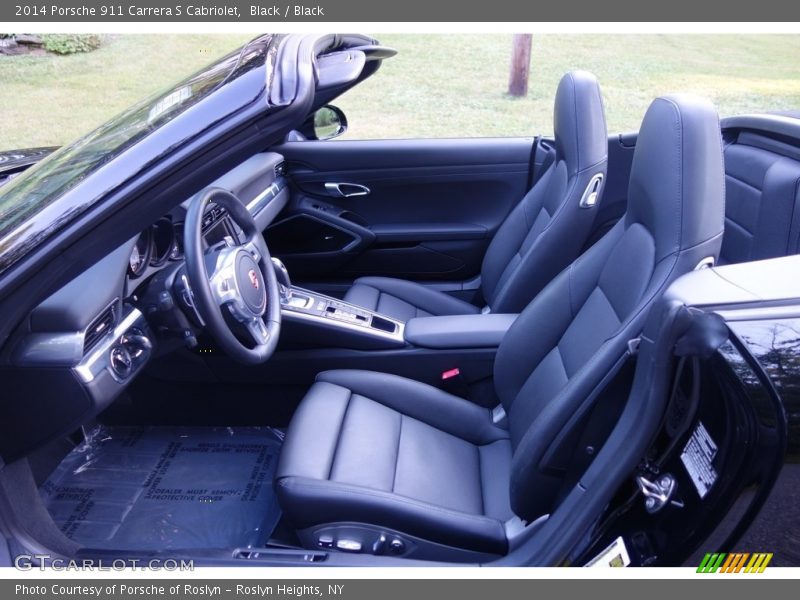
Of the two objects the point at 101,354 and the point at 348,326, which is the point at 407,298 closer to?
the point at 348,326

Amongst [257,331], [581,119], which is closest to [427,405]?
[257,331]

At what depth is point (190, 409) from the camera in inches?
94.3

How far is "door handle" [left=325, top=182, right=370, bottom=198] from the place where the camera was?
132 inches

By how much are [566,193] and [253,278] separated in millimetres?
1116

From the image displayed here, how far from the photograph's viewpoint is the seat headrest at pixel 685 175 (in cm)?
128

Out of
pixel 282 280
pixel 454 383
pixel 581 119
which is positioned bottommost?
pixel 454 383

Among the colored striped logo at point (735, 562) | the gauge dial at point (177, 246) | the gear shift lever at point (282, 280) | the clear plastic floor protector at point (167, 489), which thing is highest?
the gauge dial at point (177, 246)

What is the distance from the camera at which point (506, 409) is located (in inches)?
78.4

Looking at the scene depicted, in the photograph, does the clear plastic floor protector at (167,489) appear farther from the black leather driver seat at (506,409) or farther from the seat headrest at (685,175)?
the seat headrest at (685,175)

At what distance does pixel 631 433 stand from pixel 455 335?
112cm

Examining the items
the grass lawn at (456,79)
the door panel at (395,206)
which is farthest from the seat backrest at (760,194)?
the grass lawn at (456,79)

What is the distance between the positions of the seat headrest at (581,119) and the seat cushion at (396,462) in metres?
0.92

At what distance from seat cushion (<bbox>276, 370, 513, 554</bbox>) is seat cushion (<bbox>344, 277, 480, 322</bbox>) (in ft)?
2.37

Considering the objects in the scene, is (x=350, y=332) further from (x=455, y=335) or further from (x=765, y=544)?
(x=765, y=544)
